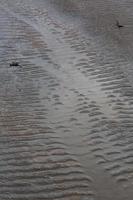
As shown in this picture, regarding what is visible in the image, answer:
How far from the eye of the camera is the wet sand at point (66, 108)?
4.58m

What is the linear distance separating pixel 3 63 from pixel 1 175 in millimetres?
3065

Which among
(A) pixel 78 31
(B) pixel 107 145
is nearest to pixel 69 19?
(A) pixel 78 31

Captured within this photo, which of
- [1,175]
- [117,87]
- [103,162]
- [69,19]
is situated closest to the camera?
[1,175]

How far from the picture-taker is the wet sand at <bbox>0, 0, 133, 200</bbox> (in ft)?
15.0

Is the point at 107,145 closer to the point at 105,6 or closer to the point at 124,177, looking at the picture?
the point at 124,177

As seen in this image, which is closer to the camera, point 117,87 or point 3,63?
point 117,87

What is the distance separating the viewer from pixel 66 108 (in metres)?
6.12

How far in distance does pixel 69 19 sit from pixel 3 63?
2837mm

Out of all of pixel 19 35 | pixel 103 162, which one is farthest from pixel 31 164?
→ pixel 19 35

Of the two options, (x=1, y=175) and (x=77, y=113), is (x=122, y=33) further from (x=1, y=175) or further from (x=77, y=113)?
(x=1, y=175)

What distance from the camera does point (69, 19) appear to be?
1000 cm

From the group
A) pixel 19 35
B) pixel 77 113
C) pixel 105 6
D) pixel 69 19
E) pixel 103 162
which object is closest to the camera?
pixel 103 162

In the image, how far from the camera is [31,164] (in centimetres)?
479

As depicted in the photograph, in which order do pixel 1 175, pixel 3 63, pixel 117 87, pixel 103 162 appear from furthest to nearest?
pixel 3 63, pixel 117 87, pixel 103 162, pixel 1 175
